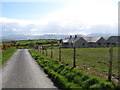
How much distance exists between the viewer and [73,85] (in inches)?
290

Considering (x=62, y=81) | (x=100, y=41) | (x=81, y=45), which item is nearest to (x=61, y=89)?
Answer: (x=62, y=81)

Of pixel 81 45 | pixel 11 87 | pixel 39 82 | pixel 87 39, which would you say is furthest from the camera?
pixel 87 39

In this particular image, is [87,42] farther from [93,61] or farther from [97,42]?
[93,61]

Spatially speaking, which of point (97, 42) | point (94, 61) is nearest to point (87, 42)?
point (97, 42)

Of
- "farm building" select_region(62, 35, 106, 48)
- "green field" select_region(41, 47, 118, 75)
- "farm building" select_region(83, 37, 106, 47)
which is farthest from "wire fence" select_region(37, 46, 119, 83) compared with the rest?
"farm building" select_region(83, 37, 106, 47)

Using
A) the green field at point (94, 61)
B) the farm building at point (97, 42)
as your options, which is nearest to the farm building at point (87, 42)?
the farm building at point (97, 42)

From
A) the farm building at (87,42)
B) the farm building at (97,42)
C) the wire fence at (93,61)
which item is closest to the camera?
the wire fence at (93,61)

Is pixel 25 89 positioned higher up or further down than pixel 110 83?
further down

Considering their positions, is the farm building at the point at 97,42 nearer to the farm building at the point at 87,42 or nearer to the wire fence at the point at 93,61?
the farm building at the point at 87,42

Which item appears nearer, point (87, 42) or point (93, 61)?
point (93, 61)

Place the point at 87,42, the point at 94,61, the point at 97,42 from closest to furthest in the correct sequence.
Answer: the point at 94,61 < the point at 97,42 < the point at 87,42

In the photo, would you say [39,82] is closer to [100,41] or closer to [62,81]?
[62,81]

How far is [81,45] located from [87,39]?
6816 mm

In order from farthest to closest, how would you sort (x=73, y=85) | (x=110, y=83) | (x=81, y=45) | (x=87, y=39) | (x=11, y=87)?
(x=87, y=39) < (x=81, y=45) < (x=11, y=87) < (x=73, y=85) < (x=110, y=83)
